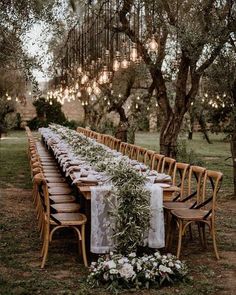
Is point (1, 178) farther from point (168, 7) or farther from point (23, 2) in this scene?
point (168, 7)

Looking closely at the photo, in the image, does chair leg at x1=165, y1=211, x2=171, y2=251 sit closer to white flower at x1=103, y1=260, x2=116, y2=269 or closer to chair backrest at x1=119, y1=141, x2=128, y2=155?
white flower at x1=103, y1=260, x2=116, y2=269

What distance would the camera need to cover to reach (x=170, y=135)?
1408 centimetres

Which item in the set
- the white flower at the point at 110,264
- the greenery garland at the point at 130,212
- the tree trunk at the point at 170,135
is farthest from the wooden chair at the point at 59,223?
the tree trunk at the point at 170,135

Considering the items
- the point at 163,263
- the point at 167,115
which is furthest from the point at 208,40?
the point at 163,263

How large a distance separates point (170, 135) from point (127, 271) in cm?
918

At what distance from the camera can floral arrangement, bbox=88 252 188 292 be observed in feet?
16.8

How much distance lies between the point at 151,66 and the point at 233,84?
2961mm

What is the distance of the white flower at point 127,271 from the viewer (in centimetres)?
509

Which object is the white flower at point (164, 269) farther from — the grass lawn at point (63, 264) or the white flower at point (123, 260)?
the white flower at point (123, 260)

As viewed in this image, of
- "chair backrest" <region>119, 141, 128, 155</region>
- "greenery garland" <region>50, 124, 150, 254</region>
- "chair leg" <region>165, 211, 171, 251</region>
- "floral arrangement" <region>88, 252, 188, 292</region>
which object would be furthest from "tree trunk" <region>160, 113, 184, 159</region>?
"floral arrangement" <region>88, 252, 188, 292</region>

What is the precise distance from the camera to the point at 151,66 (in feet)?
42.8

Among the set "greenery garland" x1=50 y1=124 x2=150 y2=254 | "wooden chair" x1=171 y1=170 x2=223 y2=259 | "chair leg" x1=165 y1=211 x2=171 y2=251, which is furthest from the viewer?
"chair leg" x1=165 y1=211 x2=171 y2=251

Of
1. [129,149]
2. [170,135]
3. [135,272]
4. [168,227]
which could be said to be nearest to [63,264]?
[135,272]

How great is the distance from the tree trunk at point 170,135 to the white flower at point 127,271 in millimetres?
8885
